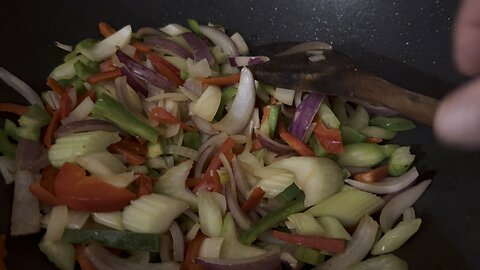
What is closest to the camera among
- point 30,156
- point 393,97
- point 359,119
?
point 393,97

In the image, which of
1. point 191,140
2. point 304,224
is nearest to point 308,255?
point 304,224

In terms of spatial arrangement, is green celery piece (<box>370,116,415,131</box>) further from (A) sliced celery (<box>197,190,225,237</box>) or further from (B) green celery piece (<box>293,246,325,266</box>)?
(A) sliced celery (<box>197,190,225,237</box>)

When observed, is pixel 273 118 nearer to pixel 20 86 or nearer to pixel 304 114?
pixel 304 114

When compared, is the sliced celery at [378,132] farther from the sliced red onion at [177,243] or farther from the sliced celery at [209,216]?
the sliced red onion at [177,243]

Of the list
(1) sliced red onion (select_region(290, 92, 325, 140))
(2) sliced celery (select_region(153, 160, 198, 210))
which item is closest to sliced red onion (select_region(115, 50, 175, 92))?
(2) sliced celery (select_region(153, 160, 198, 210))

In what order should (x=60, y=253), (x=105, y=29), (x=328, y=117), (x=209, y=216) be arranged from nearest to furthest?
(x=60, y=253), (x=209, y=216), (x=328, y=117), (x=105, y=29)

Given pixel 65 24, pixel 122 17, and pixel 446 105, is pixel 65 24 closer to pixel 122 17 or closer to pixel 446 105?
pixel 122 17

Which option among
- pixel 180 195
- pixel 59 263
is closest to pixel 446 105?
pixel 180 195
